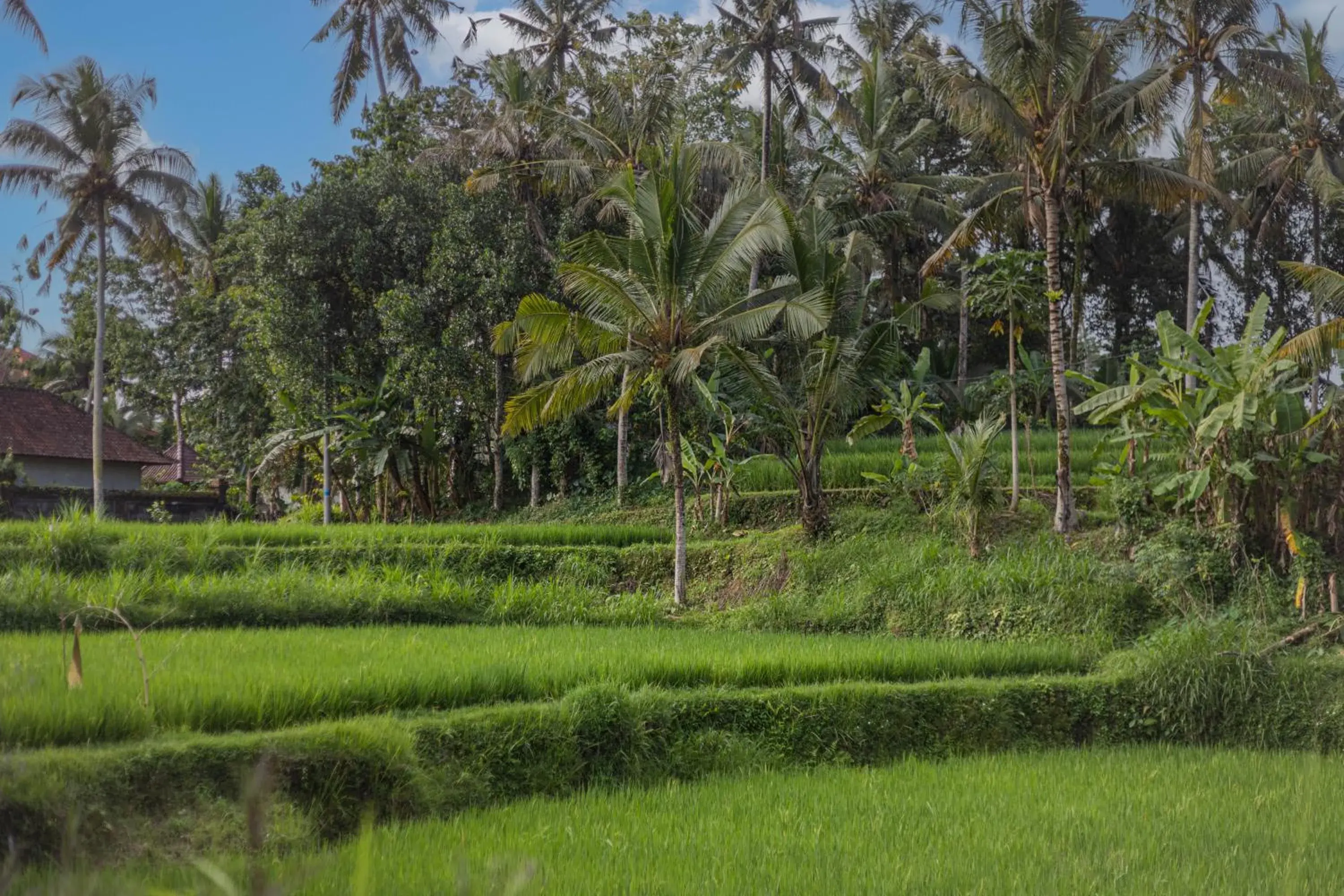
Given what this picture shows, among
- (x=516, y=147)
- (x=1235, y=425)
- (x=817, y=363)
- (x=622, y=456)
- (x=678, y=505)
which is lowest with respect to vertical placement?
(x=678, y=505)

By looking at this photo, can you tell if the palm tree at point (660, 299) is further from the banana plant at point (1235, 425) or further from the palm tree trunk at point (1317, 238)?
the palm tree trunk at point (1317, 238)

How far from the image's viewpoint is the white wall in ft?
85.0

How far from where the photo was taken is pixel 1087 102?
12.4 metres

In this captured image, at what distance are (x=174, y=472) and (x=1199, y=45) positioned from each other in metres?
30.3

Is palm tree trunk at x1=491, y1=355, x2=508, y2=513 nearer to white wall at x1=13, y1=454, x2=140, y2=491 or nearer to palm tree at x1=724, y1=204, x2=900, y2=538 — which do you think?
palm tree at x1=724, y1=204, x2=900, y2=538

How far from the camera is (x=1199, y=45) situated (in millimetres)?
16797

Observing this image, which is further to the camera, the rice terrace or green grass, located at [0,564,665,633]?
green grass, located at [0,564,665,633]

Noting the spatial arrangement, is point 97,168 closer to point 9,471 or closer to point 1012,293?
point 9,471

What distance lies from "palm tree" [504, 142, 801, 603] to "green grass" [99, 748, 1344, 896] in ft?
20.5

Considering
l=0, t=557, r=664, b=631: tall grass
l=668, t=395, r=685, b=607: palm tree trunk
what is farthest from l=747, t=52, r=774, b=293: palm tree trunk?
l=0, t=557, r=664, b=631: tall grass

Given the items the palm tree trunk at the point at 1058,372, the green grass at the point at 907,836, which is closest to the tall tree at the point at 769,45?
the palm tree trunk at the point at 1058,372

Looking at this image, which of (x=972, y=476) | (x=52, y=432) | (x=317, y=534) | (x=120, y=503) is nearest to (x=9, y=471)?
(x=120, y=503)

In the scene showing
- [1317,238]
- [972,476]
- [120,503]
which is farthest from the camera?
[1317,238]

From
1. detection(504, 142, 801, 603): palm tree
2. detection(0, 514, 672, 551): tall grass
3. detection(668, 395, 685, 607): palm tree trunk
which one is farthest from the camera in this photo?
detection(668, 395, 685, 607): palm tree trunk
